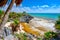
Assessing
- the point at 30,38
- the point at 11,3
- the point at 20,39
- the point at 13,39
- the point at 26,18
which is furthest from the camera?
the point at 26,18

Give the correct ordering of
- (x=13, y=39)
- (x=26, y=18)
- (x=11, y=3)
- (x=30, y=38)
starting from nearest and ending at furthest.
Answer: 1. (x=11, y=3)
2. (x=13, y=39)
3. (x=30, y=38)
4. (x=26, y=18)

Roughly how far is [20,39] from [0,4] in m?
5.68

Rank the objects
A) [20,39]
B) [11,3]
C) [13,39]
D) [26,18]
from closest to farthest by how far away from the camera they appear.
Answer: [11,3]
[13,39]
[20,39]
[26,18]

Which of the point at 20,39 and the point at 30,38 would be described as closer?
the point at 20,39

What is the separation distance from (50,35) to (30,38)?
53.0 inches

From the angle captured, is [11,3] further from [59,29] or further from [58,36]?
[59,29]

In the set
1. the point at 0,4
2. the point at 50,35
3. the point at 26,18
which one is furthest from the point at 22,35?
the point at 26,18

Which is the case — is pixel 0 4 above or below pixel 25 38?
above

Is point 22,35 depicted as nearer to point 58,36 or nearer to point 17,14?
point 58,36

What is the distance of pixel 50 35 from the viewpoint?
1520 centimetres

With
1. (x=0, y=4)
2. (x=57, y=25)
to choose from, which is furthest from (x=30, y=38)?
(x=0, y=4)

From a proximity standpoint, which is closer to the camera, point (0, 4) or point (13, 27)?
point (0, 4)

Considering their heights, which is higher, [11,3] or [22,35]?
[11,3]

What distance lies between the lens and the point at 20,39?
559 inches
